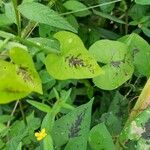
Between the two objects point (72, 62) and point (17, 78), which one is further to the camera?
point (72, 62)

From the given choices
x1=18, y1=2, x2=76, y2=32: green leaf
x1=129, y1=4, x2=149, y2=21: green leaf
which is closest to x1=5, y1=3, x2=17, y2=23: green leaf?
x1=18, y1=2, x2=76, y2=32: green leaf

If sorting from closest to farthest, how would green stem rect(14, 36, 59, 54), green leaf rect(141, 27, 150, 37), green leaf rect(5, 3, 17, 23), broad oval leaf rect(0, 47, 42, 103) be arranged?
broad oval leaf rect(0, 47, 42, 103) → green stem rect(14, 36, 59, 54) → green leaf rect(5, 3, 17, 23) → green leaf rect(141, 27, 150, 37)

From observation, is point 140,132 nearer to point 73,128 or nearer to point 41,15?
point 73,128

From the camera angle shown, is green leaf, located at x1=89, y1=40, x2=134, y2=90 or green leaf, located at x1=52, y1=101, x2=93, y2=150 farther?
green leaf, located at x1=89, y1=40, x2=134, y2=90

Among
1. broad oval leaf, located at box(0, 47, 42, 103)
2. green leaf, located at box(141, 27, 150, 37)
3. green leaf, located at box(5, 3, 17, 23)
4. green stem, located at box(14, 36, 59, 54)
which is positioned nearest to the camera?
broad oval leaf, located at box(0, 47, 42, 103)

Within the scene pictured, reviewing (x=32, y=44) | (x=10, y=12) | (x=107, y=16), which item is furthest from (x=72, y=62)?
(x=107, y=16)

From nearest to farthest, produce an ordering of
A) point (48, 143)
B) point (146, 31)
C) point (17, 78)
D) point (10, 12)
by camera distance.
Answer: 1. point (17, 78)
2. point (48, 143)
3. point (10, 12)
4. point (146, 31)

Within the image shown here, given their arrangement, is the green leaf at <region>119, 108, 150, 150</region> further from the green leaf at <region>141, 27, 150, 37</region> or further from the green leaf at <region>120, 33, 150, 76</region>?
the green leaf at <region>141, 27, 150, 37</region>
